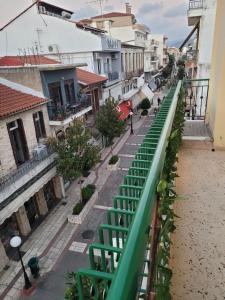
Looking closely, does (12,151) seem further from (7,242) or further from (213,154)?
(213,154)

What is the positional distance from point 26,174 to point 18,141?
176 centimetres

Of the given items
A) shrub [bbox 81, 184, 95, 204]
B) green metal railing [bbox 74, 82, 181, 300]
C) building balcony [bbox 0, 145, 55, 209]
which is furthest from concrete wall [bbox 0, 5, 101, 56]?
green metal railing [bbox 74, 82, 181, 300]

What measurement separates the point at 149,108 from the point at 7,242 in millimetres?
29924

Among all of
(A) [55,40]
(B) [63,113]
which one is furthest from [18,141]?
(A) [55,40]

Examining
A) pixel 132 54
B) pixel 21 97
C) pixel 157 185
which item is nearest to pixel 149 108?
pixel 132 54

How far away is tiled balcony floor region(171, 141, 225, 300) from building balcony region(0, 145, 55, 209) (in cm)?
859

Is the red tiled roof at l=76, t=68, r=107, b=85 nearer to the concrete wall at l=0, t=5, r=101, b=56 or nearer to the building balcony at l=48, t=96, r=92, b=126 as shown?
the concrete wall at l=0, t=5, r=101, b=56

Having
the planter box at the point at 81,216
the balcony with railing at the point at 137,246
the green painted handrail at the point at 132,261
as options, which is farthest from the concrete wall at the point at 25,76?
the green painted handrail at the point at 132,261

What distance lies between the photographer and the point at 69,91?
17.1 m

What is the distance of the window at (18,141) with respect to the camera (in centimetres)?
1142

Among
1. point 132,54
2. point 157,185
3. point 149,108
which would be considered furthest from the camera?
point 149,108

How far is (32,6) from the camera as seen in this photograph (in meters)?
21.0

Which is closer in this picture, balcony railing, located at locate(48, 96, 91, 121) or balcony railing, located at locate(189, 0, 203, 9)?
balcony railing, located at locate(189, 0, 203, 9)

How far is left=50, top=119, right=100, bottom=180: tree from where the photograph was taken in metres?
13.2
